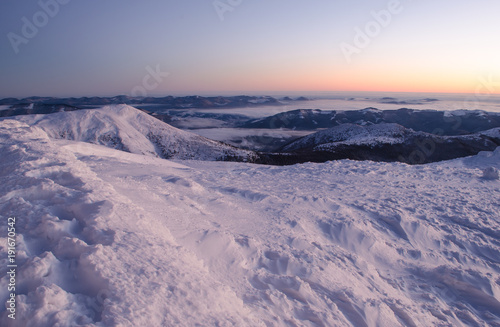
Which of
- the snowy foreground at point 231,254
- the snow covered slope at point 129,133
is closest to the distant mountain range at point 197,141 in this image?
the snow covered slope at point 129,133

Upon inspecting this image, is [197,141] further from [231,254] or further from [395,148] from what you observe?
[231,254]

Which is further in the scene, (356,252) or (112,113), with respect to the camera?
(112,113)

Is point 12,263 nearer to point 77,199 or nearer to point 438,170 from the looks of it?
point 77,199

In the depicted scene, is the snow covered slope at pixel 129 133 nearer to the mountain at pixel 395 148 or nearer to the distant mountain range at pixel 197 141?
the distant mountain range at pixel 197 141

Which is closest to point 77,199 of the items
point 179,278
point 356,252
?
point 179,278

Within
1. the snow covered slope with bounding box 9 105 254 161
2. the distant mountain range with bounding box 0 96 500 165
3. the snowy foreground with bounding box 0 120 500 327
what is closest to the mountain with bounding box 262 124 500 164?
the distant mountain range with bounding box 0 96 500 165

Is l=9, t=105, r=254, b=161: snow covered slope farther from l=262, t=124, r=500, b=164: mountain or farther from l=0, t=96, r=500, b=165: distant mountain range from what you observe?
l=262, t=124, r=500, b=164: mountain

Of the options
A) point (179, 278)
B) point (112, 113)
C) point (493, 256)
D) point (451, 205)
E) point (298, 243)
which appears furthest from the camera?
point (112, 113)
